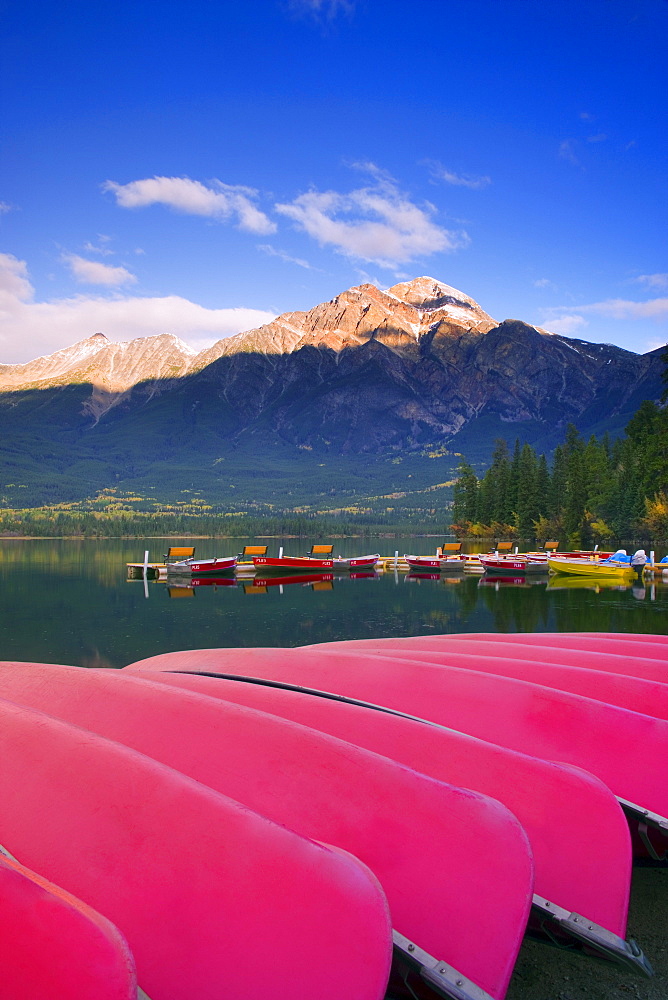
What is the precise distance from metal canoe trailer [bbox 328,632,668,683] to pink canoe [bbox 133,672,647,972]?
2.80 meters

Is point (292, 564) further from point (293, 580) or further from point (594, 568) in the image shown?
point (594, 568)

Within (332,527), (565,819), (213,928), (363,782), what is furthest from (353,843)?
(332,527)

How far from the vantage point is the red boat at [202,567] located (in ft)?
158

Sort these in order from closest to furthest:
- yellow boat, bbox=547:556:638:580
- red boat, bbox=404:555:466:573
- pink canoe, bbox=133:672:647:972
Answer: pink canoe, bbox=133:672:647:972 → yellow boat, bbox=547:556:638:580 → red boat, bbox=404:555:466:573

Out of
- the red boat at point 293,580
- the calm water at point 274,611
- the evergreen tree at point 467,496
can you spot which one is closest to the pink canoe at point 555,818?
the calm water at point 274,611

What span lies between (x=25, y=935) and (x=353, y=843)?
1.73 m

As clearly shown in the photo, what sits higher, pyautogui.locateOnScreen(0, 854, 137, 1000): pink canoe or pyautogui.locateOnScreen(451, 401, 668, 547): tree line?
pyautogui.locateOnScreen(451, 401, 668, 547): tree line

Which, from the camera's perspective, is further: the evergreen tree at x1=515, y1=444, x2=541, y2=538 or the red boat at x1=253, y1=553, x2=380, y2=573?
the evergreen tree at x1=515, y1=444, x2=541, y2=538

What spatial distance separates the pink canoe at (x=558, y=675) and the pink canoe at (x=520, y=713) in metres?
0.64

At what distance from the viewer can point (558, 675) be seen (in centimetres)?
686

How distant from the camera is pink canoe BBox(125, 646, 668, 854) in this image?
16.8 feet

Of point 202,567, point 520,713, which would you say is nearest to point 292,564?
point 202,567

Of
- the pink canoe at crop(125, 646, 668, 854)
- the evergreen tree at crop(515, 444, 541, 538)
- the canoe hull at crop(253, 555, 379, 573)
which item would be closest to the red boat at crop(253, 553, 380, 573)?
the canoe hull at crop(253, 555, 379, 573)

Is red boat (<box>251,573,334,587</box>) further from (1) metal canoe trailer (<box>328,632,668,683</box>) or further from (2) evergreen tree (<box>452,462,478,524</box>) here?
(2) evergreen tree (<box>452,462,478,524</box>)
